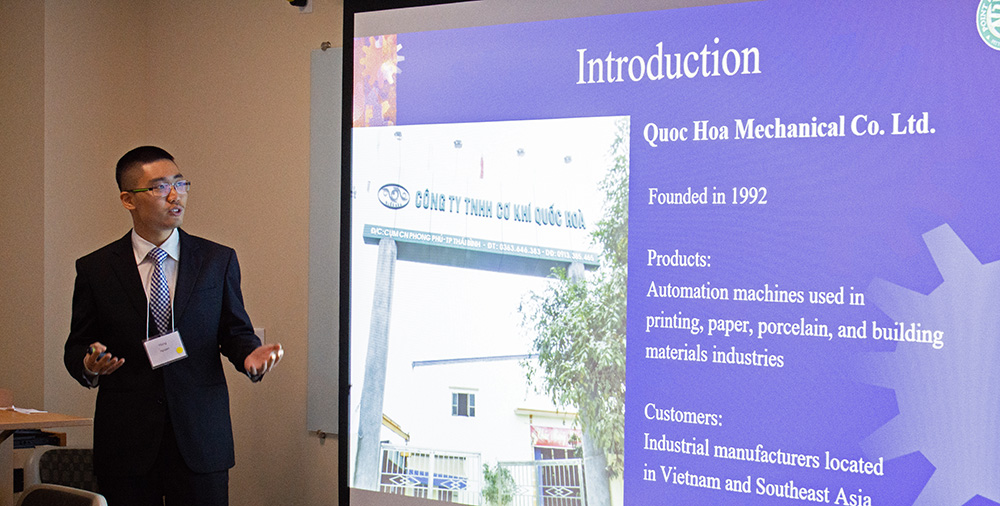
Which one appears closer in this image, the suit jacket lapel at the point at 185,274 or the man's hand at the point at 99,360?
the man's hand at the point at 99,360

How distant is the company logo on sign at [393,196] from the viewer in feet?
9.47

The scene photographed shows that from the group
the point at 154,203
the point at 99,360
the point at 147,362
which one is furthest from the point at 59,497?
the point at 154,203

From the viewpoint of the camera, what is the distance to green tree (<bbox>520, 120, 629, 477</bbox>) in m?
2.54

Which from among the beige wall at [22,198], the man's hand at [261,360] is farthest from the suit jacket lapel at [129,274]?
the beige wall at [22,198]

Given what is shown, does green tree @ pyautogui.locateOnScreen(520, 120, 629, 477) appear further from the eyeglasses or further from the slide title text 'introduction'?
the eyeglasses

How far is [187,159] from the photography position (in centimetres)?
390

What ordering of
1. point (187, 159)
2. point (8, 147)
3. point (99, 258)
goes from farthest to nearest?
point (187, 159)
point (8, 147)
point (99, 258)

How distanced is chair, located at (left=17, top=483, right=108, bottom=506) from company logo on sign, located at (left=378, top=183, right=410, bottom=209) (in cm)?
132

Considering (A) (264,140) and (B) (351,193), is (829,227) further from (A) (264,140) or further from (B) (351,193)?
(A) (264,140)

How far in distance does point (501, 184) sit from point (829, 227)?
1.03 m

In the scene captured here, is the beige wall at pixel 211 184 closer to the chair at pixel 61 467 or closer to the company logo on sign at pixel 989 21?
the chair at pixel 61 467

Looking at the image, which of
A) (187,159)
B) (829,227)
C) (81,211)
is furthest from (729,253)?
(81,211)

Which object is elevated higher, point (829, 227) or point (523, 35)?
point (523, 35)

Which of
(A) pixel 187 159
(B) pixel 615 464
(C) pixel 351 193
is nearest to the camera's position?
(B) pixel 615 464
